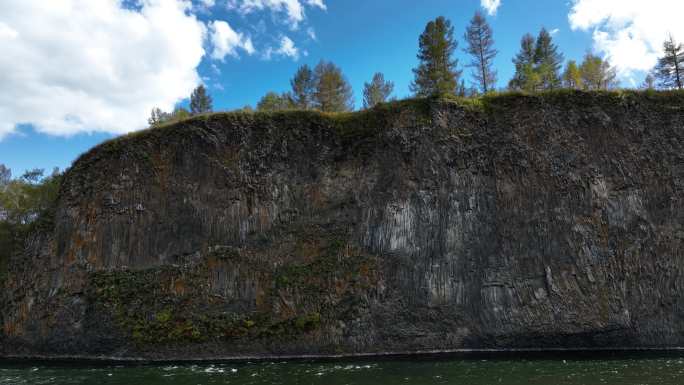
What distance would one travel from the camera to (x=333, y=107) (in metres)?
37.2

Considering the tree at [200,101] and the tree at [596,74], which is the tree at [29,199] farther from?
the tree at [596,74]

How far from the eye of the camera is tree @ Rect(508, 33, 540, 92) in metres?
34.8

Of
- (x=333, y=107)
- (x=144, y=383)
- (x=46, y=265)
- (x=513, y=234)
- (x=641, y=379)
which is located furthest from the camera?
(x=333, y=107)

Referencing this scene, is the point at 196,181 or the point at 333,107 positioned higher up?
the point at 333,107

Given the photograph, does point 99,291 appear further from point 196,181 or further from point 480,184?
point 480,184

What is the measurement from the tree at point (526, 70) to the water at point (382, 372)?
941 inches

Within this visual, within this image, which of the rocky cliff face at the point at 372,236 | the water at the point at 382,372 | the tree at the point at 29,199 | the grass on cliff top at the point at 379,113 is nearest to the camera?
A: the water at the point at 382,372

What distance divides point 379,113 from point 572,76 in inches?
854

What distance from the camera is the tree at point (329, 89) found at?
122 feet

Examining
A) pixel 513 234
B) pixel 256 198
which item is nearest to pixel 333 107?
pixel 256 198

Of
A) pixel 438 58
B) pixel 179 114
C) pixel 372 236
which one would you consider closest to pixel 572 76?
pixel 438 58

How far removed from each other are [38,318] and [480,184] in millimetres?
27265

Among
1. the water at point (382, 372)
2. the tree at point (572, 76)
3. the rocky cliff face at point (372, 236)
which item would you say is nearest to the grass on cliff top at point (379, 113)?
the rocky cliff face at point (372, 236)

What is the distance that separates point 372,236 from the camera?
23.7m
